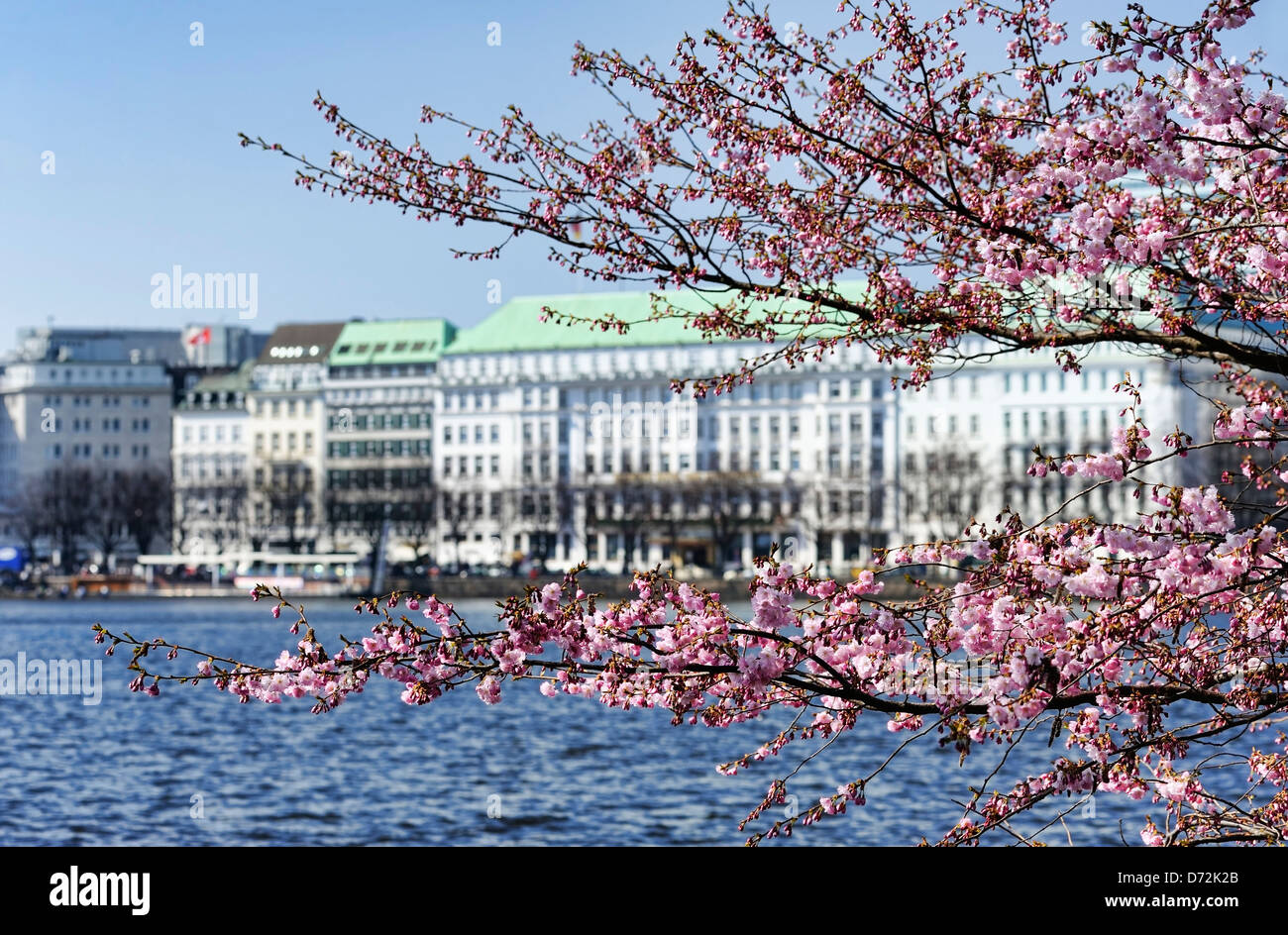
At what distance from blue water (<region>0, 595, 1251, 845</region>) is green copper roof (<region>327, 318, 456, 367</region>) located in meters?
98.2

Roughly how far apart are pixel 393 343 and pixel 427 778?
411 feet

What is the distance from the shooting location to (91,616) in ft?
348

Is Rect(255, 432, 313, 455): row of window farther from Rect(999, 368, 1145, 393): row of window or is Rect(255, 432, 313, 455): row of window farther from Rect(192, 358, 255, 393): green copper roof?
Rect(999, 368, 1145, 393): row of window

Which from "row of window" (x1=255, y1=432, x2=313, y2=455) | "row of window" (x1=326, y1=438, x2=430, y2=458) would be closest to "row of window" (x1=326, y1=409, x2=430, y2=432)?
"row of window" (x1=326, y1=438, x2=430, y2=458)

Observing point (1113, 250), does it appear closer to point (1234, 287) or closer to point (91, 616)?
point (1234, 287)

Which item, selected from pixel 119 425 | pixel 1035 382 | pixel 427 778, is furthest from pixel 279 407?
A: pixel 427 778

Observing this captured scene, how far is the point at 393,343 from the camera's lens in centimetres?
16375

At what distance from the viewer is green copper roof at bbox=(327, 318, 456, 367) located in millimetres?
161875

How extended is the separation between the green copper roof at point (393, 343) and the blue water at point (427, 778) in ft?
322

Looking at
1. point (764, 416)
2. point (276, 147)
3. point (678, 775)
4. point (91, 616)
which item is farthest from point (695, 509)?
point (276, 147)

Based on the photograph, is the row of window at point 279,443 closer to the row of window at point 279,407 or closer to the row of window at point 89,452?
the row of window at point 279,407

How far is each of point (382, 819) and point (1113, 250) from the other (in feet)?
89.8

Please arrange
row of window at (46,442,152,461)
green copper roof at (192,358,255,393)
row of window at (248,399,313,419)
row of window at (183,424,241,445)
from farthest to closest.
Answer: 1. row of window at (46,442,152,461)
2. green copper roof at (192,358,255,393)
3. row of window at (183,424,241,445)
4. row of window at (248,399,313,419)

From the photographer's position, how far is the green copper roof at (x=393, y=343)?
161875 millimetres
